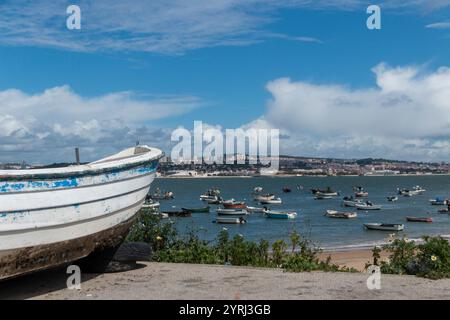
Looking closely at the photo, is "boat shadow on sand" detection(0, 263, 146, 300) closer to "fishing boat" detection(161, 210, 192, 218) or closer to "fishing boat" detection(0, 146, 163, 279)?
"fishing boat" detection(0, 146, 163, 279)

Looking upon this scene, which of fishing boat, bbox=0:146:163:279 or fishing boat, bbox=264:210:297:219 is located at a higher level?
fishing boat, bbox=0:146:163:279

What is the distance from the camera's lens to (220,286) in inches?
371

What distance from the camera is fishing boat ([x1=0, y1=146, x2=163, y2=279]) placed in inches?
313

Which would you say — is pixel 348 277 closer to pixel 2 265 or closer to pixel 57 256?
pixel 57 256

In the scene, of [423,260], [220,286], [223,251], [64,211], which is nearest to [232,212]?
[223,251]

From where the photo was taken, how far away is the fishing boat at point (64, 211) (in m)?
7.95

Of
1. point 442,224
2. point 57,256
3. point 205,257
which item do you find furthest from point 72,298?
point 442,224

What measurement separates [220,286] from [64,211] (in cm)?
275

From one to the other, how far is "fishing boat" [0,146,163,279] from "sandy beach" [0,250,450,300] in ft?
2.06

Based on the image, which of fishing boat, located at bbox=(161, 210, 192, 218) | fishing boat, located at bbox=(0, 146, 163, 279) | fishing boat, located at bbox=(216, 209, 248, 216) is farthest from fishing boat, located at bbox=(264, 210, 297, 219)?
fishing boat, located at bbox=(0, 146, 163, 279)

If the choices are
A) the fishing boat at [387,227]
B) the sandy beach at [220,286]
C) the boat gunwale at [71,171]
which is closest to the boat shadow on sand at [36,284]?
the sandy beach at [220,286]

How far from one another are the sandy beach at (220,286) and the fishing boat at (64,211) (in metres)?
0.63

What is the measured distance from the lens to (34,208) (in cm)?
812

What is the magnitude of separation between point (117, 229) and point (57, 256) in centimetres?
134
